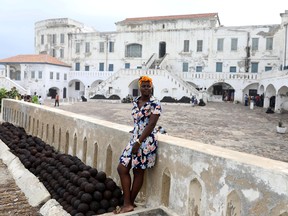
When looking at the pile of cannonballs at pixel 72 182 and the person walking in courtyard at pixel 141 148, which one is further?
the pile of cannonballs at pixel 72 182

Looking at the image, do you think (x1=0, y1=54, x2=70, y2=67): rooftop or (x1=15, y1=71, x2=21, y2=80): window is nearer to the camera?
(x1=0, y1=54, x2=70, y2=67): rooftop

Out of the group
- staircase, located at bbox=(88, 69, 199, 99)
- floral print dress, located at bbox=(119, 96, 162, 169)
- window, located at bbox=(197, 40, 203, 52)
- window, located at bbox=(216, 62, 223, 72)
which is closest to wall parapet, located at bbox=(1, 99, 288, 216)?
floral print dress, located at bbox=(119, 96, 162, 169)

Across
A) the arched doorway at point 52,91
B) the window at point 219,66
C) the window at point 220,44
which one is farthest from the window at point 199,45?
the arched doorway at point 52,91

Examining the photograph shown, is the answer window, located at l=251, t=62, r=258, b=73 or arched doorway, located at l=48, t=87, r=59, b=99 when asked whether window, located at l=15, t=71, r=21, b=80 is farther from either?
window, located at l=251, t=62, r=258, b=73

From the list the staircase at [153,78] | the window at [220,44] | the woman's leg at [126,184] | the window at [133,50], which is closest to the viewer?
the woman's leg at [126,184]

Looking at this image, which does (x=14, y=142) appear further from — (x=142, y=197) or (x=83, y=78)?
(x=83, y=78)

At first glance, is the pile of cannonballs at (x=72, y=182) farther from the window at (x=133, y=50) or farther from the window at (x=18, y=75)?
the window at (x=18, y=75)

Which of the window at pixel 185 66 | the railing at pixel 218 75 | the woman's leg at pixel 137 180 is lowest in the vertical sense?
the woman's leg at pixel 137 180

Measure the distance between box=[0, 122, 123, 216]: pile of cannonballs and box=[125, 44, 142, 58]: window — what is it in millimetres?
37721

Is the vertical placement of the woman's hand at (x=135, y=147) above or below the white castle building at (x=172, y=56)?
below

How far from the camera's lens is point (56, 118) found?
6734 millimetres

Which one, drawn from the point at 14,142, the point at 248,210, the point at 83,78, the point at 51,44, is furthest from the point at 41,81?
the point at 248,210

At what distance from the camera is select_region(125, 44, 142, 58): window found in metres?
43.2

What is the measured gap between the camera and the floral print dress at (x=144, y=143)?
3650mm
